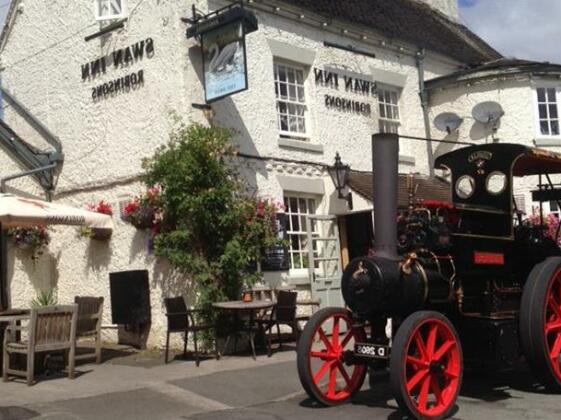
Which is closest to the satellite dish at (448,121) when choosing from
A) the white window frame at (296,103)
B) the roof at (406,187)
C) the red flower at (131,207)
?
the roof at (406,187)

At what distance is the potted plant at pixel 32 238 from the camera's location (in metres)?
12.7

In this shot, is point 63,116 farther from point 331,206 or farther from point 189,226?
point 331,206

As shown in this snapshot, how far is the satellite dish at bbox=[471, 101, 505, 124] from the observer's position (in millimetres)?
14969

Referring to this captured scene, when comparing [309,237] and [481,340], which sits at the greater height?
[309,237]

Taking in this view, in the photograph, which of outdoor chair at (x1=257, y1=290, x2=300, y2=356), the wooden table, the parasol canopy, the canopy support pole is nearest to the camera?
the parasol canopy

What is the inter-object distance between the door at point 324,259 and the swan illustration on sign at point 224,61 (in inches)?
110

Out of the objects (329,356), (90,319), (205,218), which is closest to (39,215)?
(90,319)

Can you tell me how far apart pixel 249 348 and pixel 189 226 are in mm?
2027

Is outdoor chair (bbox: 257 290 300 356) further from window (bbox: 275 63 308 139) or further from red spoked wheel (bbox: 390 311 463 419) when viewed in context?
red spoked wheel (bbox: 390 311 463 419)

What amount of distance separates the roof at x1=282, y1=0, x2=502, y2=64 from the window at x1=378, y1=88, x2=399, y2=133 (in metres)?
1.11

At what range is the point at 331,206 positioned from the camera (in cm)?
1265

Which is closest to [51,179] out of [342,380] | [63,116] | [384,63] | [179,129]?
[63,116]

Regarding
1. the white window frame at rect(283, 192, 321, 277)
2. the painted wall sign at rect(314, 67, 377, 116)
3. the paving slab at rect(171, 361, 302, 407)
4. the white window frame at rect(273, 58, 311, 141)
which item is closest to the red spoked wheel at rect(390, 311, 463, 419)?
the paving slab at rect(171, 361, 302, 407)

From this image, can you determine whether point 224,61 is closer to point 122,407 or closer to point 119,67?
point 119,67
